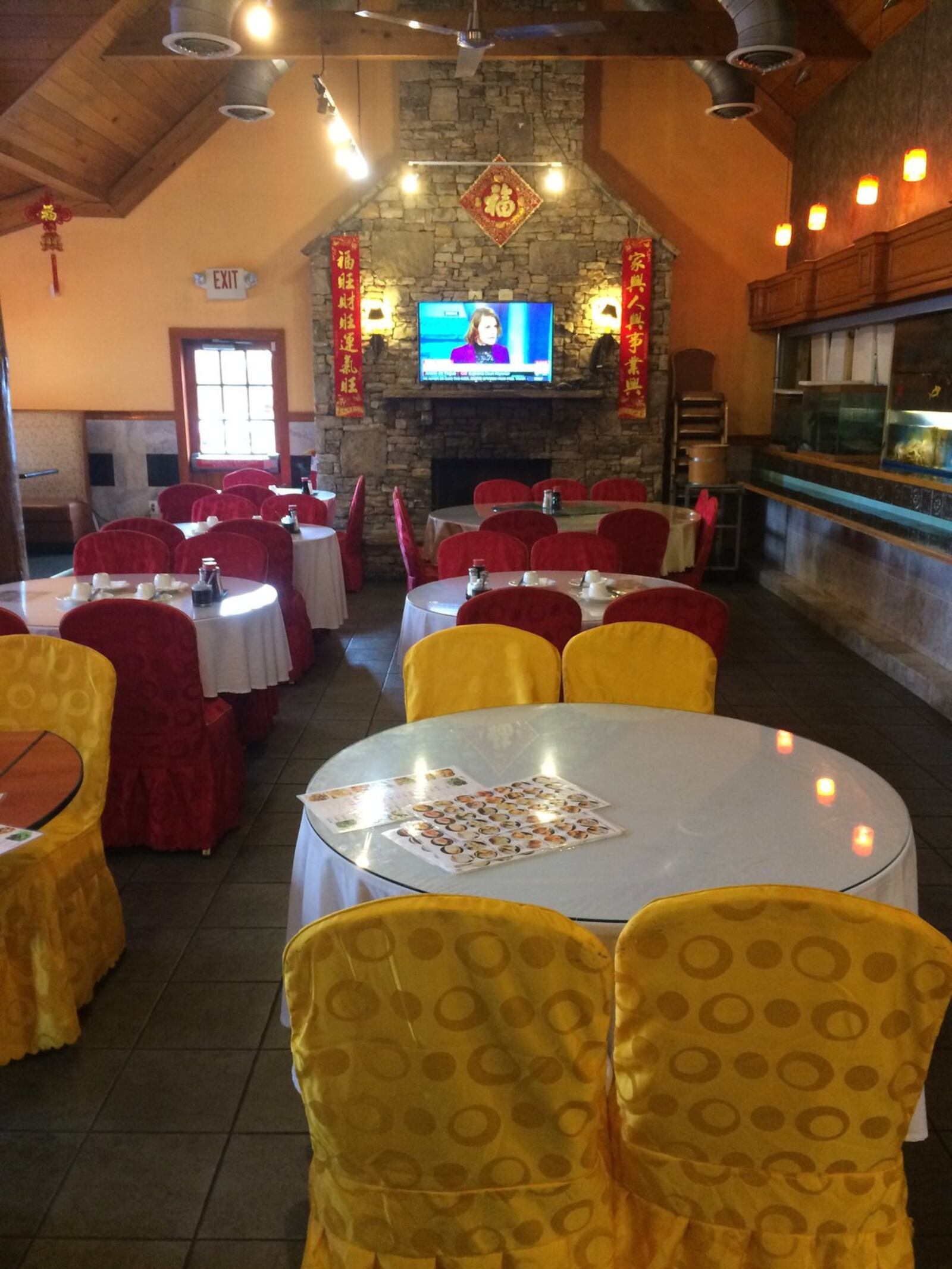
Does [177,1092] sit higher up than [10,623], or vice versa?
[10,623]

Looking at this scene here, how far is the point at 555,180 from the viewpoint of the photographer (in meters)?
8.92

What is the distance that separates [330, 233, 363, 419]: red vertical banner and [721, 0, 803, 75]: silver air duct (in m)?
4.64

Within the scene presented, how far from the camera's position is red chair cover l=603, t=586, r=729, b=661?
150 inches

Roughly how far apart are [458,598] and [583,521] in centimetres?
248

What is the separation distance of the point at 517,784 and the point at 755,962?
99cm

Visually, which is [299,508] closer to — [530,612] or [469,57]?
[469,57]

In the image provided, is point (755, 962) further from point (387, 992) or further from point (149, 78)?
point (149, 78)

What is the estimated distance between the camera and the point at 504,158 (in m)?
9.07

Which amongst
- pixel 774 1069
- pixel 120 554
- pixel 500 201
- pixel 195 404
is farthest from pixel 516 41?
pixel 774 1069

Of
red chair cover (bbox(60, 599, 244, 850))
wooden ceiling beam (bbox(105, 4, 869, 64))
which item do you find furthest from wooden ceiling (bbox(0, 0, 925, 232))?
red chair cover (bbox(60, 599, 244, 850))

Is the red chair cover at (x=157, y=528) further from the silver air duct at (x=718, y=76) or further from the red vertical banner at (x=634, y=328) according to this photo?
the red vertical banner at (x=634, y=328)

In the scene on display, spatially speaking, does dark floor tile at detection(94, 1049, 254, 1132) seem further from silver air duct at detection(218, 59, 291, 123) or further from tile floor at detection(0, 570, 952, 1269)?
silver air duct at detection(218, 59, 291, 123)

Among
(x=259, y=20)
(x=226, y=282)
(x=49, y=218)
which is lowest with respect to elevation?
(x=226, y=282)

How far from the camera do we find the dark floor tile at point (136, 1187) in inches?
83.4
